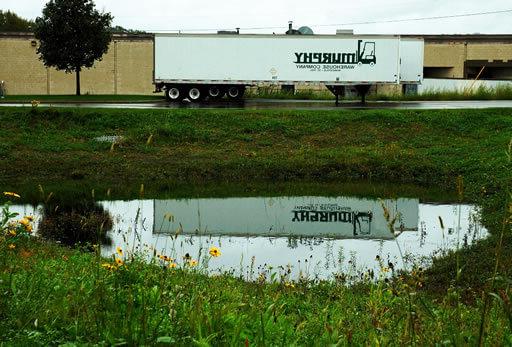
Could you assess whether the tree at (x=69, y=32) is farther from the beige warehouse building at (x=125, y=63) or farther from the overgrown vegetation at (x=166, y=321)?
the overgrown vegetation at (x=166, y=321)

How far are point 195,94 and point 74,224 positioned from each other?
2626 centimetres

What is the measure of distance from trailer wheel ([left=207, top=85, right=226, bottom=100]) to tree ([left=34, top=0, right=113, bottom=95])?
6.57 m

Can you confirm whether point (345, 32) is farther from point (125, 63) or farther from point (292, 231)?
point (292, 231)

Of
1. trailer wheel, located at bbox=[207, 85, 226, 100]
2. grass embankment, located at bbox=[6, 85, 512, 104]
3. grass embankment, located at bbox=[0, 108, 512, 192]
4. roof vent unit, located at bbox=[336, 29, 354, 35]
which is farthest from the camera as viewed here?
roof vent unit, located at bbox=[336, 29, 354, 35]

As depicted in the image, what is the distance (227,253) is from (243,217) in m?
3.92

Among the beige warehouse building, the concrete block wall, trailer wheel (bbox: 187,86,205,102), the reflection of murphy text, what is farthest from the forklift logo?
the reflection of murphy text

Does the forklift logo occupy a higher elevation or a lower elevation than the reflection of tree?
higher

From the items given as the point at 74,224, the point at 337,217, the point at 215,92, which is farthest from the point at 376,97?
the point at 74,224

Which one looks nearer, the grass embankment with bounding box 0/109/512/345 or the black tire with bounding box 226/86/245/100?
the grass embankment with bounding box 0/109/512/345

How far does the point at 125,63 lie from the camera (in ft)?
190

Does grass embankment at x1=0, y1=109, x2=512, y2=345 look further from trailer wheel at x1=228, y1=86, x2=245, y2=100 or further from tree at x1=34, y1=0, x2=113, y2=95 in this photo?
tree at x1=34, y1=0, x2=113, y2=95

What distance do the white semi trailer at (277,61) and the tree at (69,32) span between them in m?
3.61

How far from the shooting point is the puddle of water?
12180mm

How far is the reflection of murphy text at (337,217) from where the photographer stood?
16203mm
